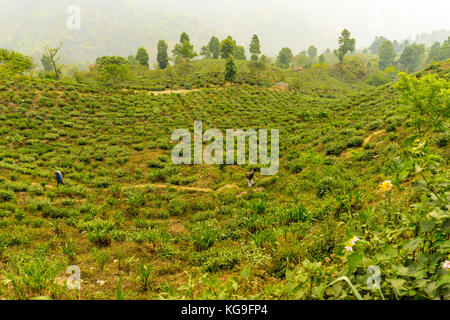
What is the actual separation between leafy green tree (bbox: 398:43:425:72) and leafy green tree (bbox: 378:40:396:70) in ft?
18.0

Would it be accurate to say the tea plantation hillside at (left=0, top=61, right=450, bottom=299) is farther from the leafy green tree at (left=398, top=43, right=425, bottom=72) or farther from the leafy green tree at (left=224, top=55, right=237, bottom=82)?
the leafy green tree at (left=398, top=43, right=425, bottom=72)

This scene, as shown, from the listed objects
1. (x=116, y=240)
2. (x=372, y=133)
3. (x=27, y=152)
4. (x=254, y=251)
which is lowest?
(x=116, y=240)

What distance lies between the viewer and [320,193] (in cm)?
838

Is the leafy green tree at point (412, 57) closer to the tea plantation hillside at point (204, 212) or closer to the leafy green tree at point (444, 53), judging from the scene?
the leafy green tree at point (444, 53)

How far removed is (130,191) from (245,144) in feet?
36.5

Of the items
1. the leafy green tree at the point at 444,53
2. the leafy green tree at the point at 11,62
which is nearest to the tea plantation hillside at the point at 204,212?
the leafy green tree at the point at 11,62

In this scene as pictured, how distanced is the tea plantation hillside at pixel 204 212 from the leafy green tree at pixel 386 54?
86241mm

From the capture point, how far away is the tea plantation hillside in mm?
2307

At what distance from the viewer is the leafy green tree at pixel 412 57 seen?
78106 millimetres

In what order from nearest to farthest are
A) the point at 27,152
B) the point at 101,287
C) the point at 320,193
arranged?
the point at 101,287 < the point at 320,193 < the point at 27,152

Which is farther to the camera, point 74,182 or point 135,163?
point 135,163

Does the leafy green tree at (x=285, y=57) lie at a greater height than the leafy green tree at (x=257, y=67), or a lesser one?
greater

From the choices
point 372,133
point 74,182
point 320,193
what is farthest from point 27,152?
point 372,133
